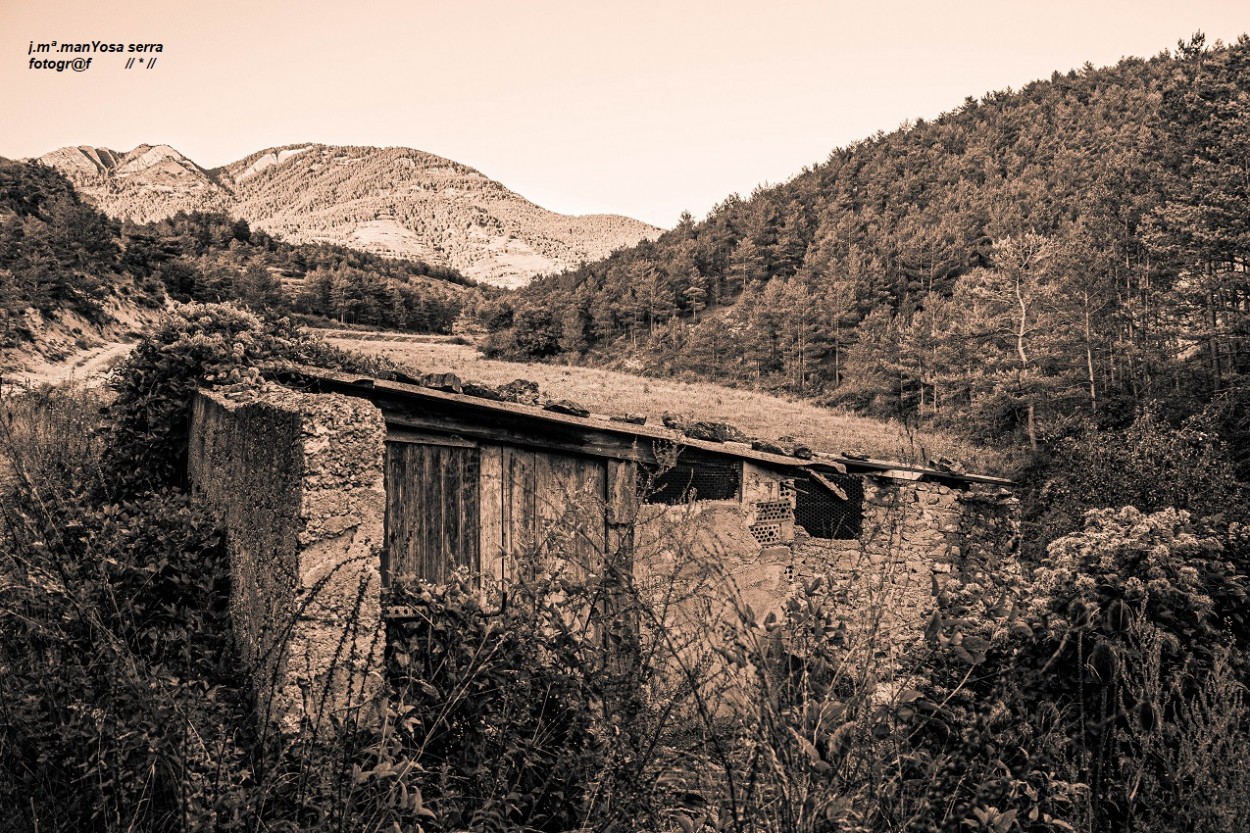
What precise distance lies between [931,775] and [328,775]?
1.77m

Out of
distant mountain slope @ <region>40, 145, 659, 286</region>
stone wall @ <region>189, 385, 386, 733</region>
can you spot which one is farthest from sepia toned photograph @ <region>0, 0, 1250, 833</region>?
distant mountain slope @ <region>40, 145, 659, 286</region>

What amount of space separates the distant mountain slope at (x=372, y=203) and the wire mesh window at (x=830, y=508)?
279ft

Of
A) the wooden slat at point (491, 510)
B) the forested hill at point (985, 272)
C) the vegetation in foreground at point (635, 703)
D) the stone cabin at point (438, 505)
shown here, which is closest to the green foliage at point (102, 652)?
the vegetation in foreground at point (635, 703)

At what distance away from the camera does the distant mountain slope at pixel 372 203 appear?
93.9 meters

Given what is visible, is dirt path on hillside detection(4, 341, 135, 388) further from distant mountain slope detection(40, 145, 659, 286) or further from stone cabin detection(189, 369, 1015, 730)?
distant mountain slope detection(40, 145, 659, 286)

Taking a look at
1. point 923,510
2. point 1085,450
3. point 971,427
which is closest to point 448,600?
point 923,510

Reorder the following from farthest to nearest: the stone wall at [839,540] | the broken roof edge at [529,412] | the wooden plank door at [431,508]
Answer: the stone wall at [839,540] < the wooden plank door at [431,508] < the broken roof edge at [529,412]

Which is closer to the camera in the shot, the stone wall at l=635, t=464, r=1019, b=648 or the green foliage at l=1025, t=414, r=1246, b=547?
the stone wall at l=635, t=464, r=1019, b=648

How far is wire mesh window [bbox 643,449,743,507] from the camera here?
25.6 ft

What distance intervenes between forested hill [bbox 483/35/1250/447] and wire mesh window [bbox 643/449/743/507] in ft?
7.77

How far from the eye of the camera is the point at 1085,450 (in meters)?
17.0

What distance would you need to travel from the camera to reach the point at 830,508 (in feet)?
32.0

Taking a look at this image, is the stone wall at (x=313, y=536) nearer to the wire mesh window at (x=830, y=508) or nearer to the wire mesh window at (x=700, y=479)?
the wire mesh window at (x=700, y=479)

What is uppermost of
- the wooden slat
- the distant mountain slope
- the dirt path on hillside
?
the distant mountain slope
